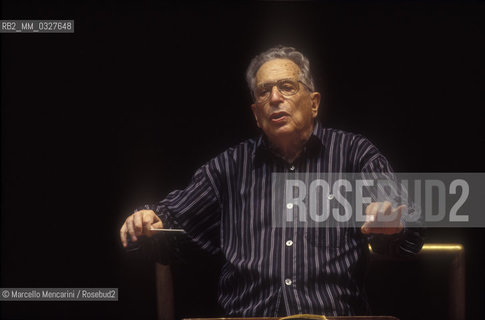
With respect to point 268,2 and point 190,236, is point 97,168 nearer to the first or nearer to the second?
point 190,236

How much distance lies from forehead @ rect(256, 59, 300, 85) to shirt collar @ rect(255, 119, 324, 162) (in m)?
0.18

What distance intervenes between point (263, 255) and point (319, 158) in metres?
A: 0.36

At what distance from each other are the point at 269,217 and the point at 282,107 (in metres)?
0.36

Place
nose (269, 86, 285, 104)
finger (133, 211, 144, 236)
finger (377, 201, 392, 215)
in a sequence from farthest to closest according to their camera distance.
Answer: nose (269, 86, 285, 104) < finger (133, 211, 144, 236) < finger (377, 201, 392, 215)

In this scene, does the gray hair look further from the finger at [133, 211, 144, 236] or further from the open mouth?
the finger at [133, 211, 144, 236]

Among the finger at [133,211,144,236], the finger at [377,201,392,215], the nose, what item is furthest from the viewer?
the nose

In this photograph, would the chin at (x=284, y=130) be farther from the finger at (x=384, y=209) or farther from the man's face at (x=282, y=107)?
the finger at (x=384, y=209)

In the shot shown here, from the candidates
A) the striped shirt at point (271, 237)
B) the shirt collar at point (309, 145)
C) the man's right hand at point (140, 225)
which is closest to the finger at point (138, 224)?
the man's right hand at point (140, 225)

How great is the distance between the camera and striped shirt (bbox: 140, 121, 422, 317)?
1678mm

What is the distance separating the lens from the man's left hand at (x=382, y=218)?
136 centimetres

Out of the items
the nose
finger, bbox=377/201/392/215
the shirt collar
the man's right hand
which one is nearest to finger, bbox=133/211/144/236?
the man's right hand

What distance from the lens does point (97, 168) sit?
1.99 m

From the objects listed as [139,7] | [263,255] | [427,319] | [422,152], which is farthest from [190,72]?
[427,319]

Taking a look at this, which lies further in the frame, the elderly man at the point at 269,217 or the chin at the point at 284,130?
the chin at the point at 284,130
